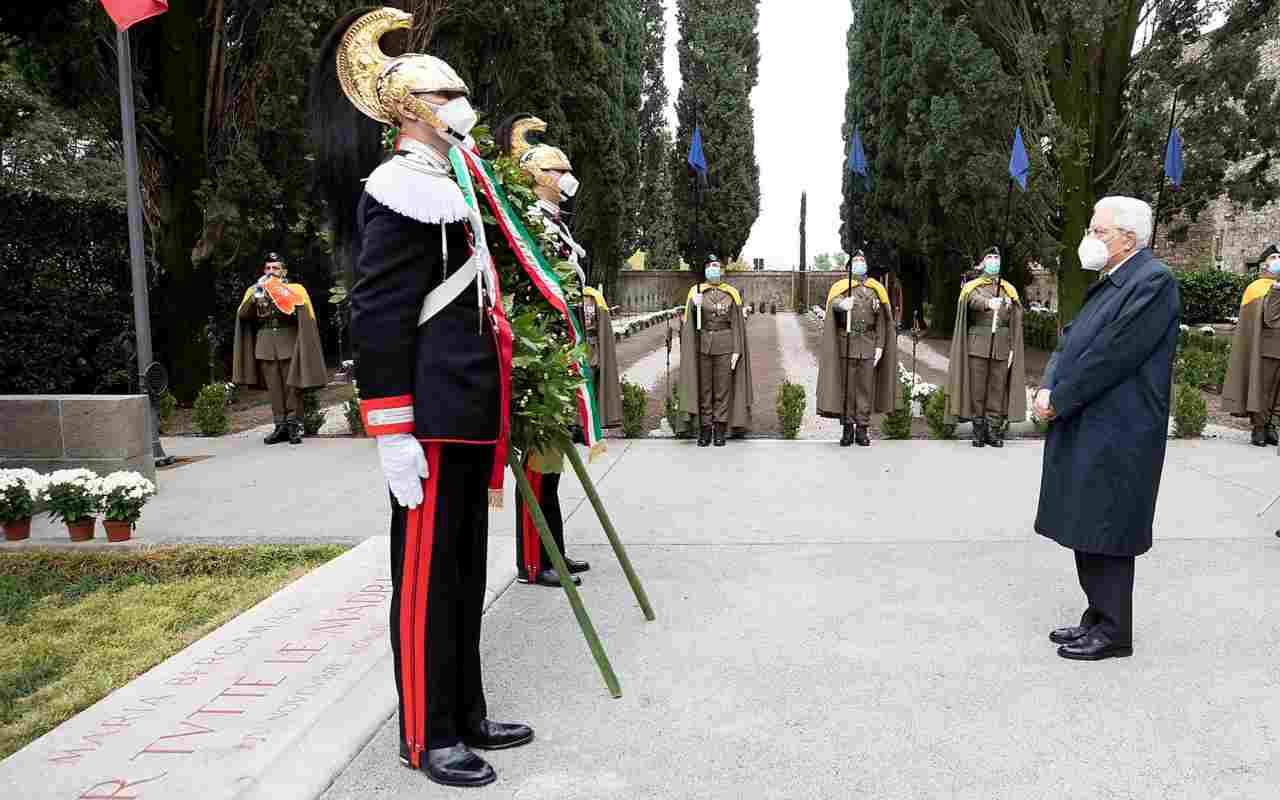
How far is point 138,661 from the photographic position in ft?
14.1

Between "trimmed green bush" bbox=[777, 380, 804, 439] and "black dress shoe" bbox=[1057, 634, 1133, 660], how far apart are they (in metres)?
6.36

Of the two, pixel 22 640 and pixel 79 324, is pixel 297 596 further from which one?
pixel 79 324

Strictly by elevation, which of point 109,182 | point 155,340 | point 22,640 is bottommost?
point 22,640

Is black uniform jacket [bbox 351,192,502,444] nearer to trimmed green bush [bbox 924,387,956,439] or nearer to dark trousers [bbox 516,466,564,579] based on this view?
dark trousers [bbox 516,466,564,579]

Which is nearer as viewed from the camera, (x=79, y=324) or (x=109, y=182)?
(x=79, y=324)

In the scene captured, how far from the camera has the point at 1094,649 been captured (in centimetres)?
399

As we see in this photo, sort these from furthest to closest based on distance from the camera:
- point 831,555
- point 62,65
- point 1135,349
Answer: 1. point 62,65
2. point 831,555
3. point 1135,349

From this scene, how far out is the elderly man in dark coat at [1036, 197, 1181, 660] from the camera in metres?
3.88

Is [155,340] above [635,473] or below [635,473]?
above

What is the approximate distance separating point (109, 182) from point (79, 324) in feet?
29.4

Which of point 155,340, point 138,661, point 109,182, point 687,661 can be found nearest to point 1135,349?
point 687,661

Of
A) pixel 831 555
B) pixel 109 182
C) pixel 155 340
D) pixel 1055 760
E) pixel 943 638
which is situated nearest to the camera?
pixel 1055 760

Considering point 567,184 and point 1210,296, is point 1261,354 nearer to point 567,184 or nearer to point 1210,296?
point 567,184

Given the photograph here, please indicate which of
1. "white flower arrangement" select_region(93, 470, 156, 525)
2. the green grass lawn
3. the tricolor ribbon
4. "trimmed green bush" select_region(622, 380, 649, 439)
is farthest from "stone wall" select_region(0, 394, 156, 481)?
"trimmed green bush" select_region(622, 380, 649, 439)
